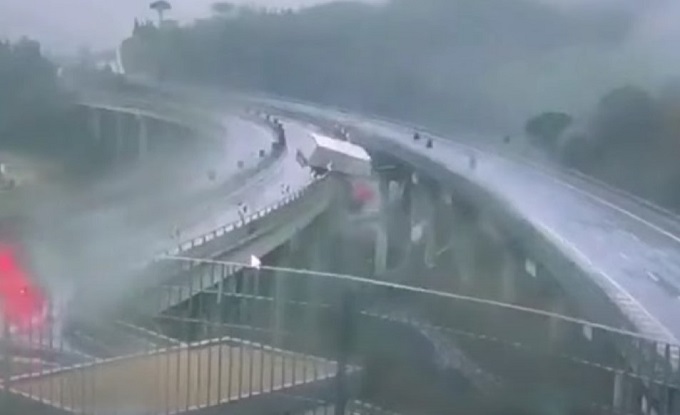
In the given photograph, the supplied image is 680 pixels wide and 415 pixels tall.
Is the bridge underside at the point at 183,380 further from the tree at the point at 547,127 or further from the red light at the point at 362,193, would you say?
the red light at the point at 362,193

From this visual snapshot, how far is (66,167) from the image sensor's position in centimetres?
352

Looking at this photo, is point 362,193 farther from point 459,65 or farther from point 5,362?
point 5,362

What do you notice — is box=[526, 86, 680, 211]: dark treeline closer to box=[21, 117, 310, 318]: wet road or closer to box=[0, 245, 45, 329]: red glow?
box=[21, 117, 310, 318]: wet road

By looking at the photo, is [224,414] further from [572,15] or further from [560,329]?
[572,15]

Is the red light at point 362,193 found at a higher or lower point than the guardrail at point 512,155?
lower

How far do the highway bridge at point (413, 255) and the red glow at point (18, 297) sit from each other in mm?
145

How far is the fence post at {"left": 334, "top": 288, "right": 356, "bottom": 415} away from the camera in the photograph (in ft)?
5.96

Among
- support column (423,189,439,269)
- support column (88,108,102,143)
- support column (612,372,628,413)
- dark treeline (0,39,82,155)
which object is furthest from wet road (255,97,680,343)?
support column (612,372,628,413)

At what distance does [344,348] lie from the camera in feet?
5.98

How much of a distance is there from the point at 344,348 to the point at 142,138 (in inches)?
92.0

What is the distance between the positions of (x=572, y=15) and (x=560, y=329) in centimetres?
165

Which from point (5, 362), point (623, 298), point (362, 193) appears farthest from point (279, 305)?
point (362, 193)

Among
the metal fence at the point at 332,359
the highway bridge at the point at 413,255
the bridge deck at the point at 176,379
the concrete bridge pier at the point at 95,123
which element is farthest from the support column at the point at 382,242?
the bridge deck at the point at 176,379

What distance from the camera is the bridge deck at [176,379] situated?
186cm
